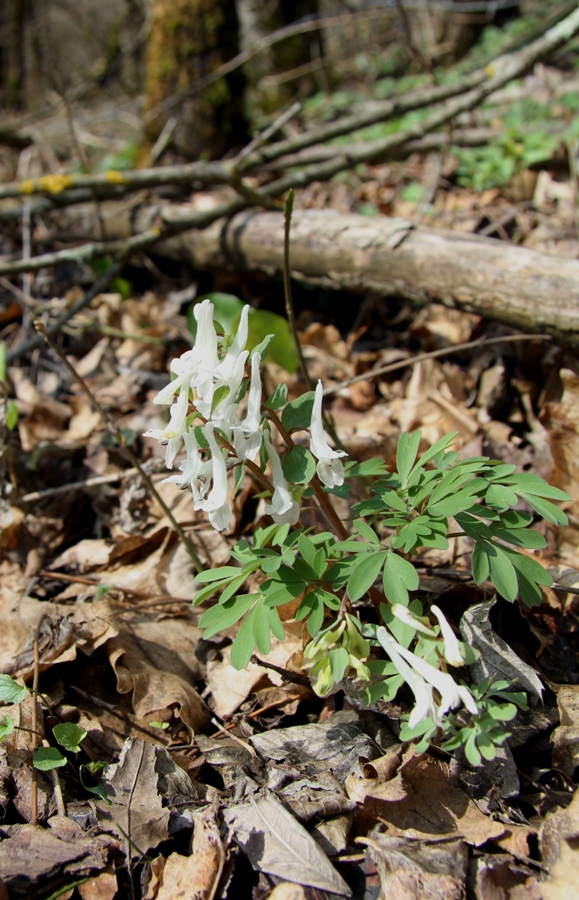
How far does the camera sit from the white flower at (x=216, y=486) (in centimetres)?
156

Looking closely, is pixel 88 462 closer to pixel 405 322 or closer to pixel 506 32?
pixel 405 322

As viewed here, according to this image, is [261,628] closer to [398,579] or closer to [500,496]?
[398,579]

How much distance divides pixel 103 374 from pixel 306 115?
5.43 metres

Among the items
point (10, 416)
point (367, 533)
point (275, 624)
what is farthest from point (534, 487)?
point (10, 416)

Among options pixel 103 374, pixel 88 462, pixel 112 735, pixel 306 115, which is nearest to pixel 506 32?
pixel 306 115

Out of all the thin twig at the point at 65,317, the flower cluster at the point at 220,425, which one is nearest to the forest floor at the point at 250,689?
the thin twig at the point at 65,317

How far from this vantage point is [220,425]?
156 centimetres

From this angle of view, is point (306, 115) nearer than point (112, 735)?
No

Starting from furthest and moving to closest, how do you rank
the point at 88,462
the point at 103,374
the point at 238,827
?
the point at 103,374, the point at 88,462, the point at 238,827

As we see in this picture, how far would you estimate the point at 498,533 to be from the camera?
5.26 feet

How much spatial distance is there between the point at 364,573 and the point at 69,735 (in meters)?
1.09

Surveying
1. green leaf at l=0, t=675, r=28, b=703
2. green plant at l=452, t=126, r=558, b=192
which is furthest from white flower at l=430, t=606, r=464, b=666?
green plant at l=452, t=126, r=558, b=192

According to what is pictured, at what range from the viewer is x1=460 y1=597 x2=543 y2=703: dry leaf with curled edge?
174cm

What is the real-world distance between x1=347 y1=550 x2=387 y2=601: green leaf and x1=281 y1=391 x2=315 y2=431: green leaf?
417 millimetres
